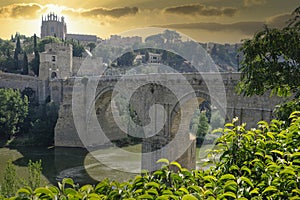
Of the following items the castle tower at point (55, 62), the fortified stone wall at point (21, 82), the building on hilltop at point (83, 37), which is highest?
the building on hilltop at point (83, 37)

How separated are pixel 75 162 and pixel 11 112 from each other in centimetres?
689

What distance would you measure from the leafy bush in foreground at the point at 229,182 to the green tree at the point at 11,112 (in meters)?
20.2

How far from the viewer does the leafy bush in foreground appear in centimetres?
184

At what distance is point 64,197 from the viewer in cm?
179

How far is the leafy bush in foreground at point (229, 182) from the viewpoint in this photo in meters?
1.84

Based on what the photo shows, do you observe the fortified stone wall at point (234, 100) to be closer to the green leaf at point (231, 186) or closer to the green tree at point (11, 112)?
the green leaf at point (231, 186)

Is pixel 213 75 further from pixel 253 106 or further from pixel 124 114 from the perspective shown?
pixel 124 114

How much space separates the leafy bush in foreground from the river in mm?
11174

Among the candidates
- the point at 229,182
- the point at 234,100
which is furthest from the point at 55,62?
the point at 229,182

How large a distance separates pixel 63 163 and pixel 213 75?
28.4 ft

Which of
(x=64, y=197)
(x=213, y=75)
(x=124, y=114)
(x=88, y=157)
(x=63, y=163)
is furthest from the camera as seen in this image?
(x=124, y=114)

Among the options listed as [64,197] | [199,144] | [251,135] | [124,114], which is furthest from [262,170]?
[124,114]

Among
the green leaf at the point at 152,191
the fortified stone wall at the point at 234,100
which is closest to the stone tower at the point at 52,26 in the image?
the fortified stone wall at the point at 234,100

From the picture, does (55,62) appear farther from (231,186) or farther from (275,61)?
(231,186)
